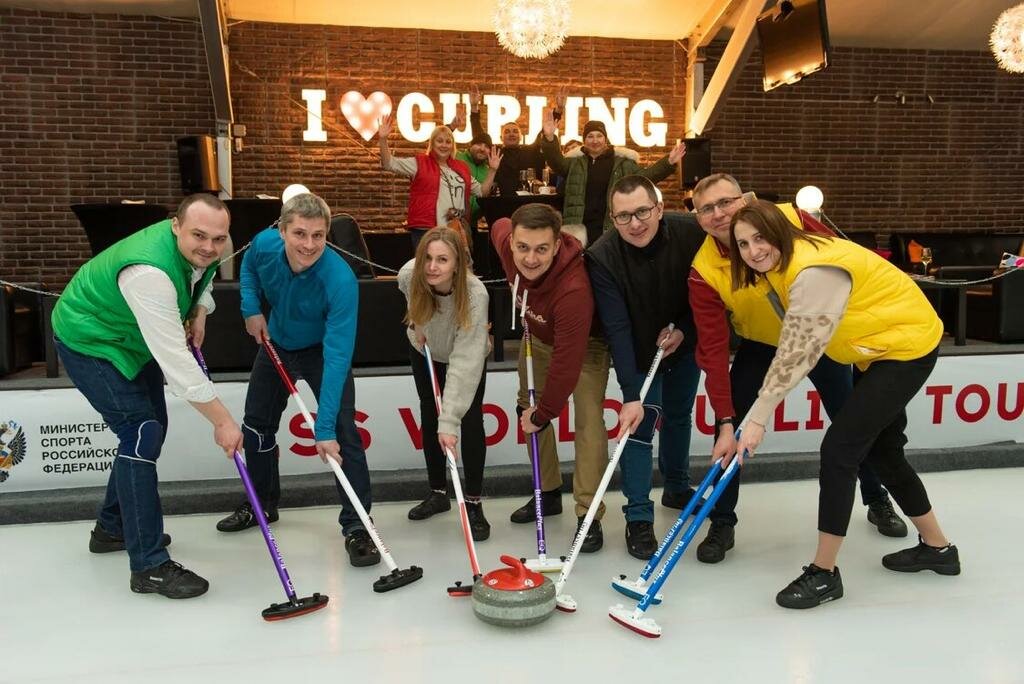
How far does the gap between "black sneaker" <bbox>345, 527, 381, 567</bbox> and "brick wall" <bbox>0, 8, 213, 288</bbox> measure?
634cm

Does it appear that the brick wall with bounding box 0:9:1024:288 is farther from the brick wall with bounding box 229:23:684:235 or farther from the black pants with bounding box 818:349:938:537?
the black pants with bounding box 818:349:938:537

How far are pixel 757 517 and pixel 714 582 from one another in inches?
33.2

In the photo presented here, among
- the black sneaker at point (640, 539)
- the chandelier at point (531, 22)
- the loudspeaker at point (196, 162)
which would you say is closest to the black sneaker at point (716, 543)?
the black sneaker at point (640, 539)

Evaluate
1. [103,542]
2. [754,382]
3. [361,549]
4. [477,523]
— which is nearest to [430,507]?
[477,523]

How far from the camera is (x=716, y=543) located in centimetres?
324

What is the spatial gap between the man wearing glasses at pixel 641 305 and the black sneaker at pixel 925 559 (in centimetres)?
87

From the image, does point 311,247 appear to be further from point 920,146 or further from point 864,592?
point 920,146

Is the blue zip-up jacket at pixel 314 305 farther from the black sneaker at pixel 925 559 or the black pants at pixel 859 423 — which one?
the black sneaker at pixel 925 559

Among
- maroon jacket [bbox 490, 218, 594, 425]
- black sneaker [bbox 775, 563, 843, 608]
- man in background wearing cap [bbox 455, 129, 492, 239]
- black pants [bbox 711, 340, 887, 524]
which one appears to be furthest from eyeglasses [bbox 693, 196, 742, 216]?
man in background wearing cap [bbox 455, 129, 492, 239]

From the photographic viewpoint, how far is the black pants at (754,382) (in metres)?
3.23

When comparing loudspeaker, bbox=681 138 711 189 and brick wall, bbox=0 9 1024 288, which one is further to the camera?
loudspeaker, bbox=681 138 711 189

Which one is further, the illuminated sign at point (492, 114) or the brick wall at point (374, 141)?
the illuminated sign at point (492, 114)

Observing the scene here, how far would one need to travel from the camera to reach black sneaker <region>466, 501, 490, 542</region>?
345 centimetres

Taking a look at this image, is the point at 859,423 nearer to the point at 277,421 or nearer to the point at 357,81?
the point at 277,421
